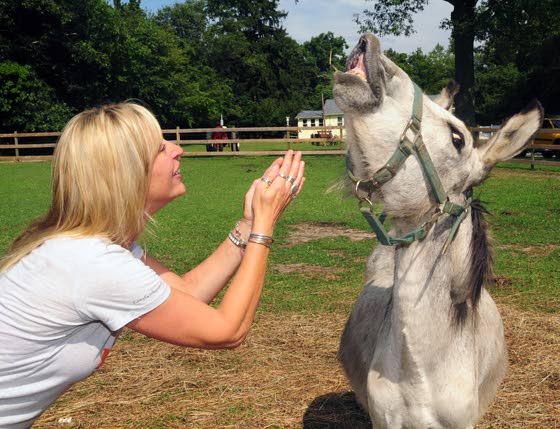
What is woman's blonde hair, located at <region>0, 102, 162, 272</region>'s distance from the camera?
85.2 inches

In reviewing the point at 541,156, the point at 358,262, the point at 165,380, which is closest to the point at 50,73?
the point at 541,156

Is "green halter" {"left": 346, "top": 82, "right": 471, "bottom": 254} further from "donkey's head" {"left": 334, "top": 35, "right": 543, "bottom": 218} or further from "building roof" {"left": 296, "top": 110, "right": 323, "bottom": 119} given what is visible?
"building roof" {"left": 296, "top": 110, "right": 323, "bottom": 119}

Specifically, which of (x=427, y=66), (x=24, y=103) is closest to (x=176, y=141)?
(x=24, y=103)

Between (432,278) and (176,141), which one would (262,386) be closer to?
(432,278)

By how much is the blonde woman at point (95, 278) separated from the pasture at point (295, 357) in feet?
1.56

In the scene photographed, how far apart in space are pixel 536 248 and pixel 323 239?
10.2 ft

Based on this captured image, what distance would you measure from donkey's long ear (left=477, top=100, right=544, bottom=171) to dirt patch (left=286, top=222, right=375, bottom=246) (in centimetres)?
656

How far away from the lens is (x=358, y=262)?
7863 mm

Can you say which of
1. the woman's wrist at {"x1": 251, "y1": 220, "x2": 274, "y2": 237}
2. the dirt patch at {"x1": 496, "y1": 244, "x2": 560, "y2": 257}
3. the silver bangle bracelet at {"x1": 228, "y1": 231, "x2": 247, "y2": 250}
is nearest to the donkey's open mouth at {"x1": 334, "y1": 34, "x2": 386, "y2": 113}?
the woman's wrist at {"x1": 251, "y1": 220, "x2": 274, "y2": 237}

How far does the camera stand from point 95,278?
2.04 m

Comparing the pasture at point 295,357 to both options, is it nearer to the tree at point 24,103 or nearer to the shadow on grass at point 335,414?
the shadow on grass at point 335,414

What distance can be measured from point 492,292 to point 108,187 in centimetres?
519

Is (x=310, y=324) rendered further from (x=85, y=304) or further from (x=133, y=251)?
(x=85, y=304)

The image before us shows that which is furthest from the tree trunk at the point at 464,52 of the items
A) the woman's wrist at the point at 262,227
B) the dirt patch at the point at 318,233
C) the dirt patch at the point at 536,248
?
the woman's wrist at the point at 262,227
